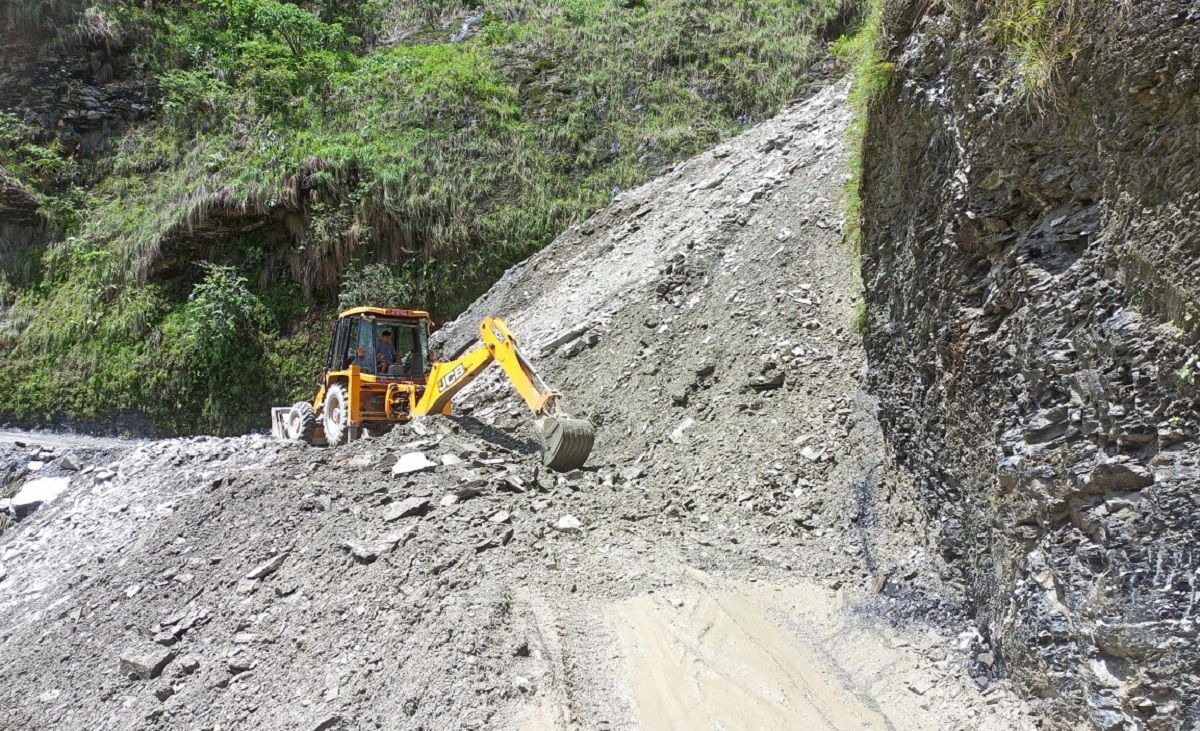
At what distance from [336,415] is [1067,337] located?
24.9 feet

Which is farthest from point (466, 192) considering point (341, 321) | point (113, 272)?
point (113, 272)

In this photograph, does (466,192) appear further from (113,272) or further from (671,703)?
(671,703)

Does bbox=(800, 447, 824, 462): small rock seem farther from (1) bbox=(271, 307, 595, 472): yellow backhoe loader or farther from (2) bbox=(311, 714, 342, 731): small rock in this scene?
(2) bbox=(311, 714, 342, 731): small rock

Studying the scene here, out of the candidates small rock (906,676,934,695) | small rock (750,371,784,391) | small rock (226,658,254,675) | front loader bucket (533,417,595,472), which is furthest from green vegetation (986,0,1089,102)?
small rock (226,658,254,675)

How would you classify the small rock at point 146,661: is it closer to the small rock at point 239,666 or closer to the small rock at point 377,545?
the small rock at point 239,666

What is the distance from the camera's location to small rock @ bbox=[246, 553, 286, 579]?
5.61 meters

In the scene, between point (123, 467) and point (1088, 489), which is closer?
point (1088, 489)

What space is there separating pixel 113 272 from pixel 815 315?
1657 cm

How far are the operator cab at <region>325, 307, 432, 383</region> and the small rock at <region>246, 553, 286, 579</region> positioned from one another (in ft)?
11.2

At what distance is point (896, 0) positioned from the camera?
4914 mm

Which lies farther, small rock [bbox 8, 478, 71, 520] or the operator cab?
small rock [bbox 8, 478, 71, 520]

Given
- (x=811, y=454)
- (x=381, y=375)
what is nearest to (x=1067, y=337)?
(x=811, y=454)

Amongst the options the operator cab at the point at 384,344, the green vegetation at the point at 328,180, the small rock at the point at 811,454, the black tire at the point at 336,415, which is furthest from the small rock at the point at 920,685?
the green vegetation at the point at 328,180

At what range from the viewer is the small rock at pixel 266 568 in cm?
561
